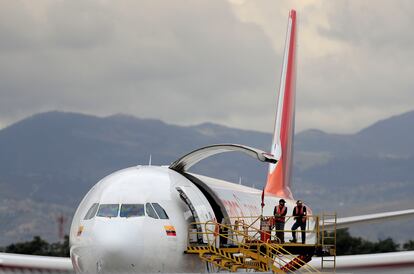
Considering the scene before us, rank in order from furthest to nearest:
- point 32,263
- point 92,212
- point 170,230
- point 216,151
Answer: point 32,263 → point 216,151 → point 92,212 → point 170,230

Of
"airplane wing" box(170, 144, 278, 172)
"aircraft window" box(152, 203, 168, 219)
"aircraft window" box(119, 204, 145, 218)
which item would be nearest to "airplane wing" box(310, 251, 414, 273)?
"airplane wing" box(170, 144, 278, 172)

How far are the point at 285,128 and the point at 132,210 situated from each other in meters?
22.5

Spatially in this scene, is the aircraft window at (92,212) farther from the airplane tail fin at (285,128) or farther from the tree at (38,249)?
the tree at (38,249)

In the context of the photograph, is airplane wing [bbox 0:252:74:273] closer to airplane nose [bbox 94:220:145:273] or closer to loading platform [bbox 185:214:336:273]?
loading platform [bbox 185:214:336:273]

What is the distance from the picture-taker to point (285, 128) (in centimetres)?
4816

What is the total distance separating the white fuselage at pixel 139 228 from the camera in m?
25.5

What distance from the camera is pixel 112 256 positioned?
2525cm

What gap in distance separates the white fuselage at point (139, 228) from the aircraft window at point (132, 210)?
3.7 inches

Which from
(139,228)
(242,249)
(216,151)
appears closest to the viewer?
(139,228)

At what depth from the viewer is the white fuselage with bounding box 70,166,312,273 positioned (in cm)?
2545

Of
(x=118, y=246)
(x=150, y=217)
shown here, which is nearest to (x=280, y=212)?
(x=150, y=217)

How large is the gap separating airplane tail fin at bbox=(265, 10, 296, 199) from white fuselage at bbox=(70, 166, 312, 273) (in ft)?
56.8

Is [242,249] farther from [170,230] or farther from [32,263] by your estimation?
[32,263]

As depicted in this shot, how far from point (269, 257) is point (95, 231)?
4396mm
